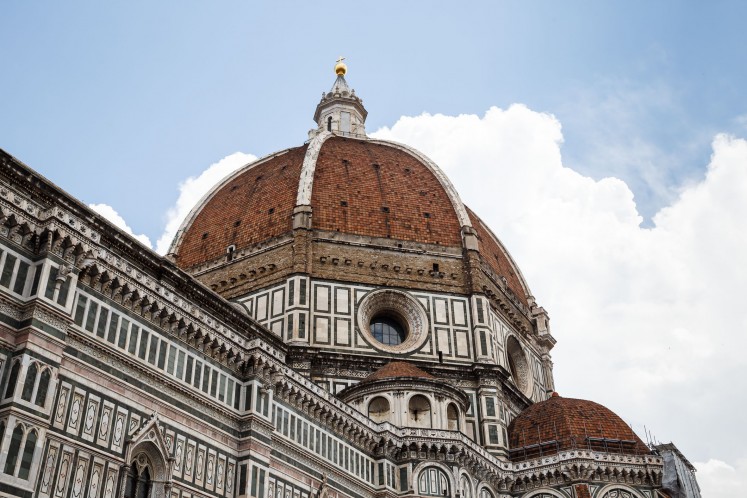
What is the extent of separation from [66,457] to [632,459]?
81.5 feet

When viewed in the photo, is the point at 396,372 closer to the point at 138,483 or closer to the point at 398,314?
the point at 398,314

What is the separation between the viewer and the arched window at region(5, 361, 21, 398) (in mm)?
17453

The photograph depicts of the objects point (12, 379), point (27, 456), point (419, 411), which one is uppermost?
point (419, 411)

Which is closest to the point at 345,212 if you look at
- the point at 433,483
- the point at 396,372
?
the point at 396,372

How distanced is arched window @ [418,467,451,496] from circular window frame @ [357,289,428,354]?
24.4ft

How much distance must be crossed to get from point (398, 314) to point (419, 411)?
25.2ft

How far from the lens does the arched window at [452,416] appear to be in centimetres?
3403

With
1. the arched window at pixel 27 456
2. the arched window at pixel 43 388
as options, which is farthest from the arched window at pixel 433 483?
the arched window at pixel 27 456

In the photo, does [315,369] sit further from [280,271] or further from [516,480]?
[516,480]

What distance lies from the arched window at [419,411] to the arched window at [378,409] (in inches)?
38.6

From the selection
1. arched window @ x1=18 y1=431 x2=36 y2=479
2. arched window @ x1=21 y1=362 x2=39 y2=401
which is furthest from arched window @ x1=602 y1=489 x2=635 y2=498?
arched window @ x1=21 y1=362 x2=39 y2=401

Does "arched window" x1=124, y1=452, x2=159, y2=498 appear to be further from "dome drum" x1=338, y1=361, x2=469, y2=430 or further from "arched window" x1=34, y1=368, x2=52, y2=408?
"dome drum" x1=338, y1=361, x2=469, y2=430

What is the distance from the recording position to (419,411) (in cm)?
3362

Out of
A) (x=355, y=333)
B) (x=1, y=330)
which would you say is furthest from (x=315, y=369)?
(x=1, y=330)
